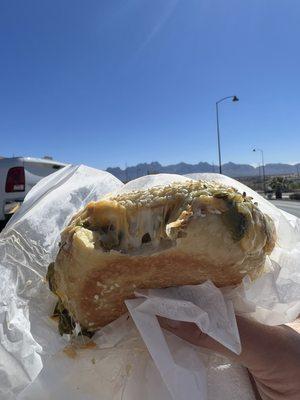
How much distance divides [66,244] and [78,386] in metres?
0.50

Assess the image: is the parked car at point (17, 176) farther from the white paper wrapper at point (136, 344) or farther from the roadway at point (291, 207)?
the roadway at point (291, 207)

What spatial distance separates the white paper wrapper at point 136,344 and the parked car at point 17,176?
452 centimetres

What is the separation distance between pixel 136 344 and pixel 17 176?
5.05 meters

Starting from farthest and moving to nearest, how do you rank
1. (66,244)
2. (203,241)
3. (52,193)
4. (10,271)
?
(52,193)
(10,271)
(66,244)
(203,241)

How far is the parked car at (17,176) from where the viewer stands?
6.07m

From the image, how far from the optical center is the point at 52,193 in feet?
6.72

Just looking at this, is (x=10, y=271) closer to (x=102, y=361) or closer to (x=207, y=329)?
(x=102, y=361)

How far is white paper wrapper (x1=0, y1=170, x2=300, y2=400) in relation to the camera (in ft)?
4.51

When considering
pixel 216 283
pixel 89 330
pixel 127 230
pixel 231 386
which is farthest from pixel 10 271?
pixel 231 386

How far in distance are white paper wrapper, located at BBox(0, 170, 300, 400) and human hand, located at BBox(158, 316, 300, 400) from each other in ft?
0.18

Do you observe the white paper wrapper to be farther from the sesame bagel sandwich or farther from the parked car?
the parked car

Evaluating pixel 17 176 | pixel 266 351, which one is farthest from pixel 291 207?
pixel 266 351

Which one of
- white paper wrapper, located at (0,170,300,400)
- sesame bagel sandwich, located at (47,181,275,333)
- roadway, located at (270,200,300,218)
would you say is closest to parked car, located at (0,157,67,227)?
white paper wrapper, located at (0,170,300,400)

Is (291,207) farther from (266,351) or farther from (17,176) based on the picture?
(266,351)
